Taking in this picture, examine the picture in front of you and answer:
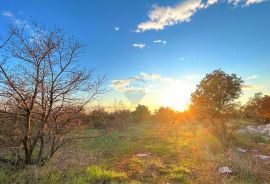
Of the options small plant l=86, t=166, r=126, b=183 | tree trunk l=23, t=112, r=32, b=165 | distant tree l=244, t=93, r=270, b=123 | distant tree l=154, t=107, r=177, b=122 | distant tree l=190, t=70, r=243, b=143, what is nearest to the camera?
small plant l=86, t=166, r=126, b=183

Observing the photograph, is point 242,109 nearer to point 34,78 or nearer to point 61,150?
Result: point 61,150

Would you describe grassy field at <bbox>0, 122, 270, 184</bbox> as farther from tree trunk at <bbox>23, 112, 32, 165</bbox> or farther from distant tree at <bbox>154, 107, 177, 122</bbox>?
distant tree at <bbox>154, 107, 177, 122</bbox>

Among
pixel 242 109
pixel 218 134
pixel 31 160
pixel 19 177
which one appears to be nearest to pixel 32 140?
pixel 31 160

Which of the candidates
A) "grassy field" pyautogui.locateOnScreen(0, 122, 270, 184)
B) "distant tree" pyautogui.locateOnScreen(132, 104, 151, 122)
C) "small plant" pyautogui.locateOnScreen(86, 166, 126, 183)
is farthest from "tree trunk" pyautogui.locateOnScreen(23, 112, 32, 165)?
"distant tree" pyautogui.locateOnScreen(132, 104, 151, 122)

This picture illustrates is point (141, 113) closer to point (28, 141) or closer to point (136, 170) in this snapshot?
point (136, 170)

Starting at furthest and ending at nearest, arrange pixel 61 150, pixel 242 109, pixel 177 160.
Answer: pixel 242 109, pixel 61 150, pixel 177 160

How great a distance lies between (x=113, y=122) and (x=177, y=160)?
12.8 metres

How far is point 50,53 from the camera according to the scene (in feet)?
21.8

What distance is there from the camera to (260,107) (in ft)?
93.6

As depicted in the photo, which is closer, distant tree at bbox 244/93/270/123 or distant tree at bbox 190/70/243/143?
distant tree at bbox 190/70/243/143

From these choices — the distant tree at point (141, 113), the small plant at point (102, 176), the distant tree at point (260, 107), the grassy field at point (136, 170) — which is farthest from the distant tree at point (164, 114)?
the small plant at point (102, 176)

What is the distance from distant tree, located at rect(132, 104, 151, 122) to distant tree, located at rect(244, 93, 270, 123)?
1158 cm

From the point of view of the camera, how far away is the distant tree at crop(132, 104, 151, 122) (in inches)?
1217

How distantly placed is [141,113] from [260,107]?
13365 mm
